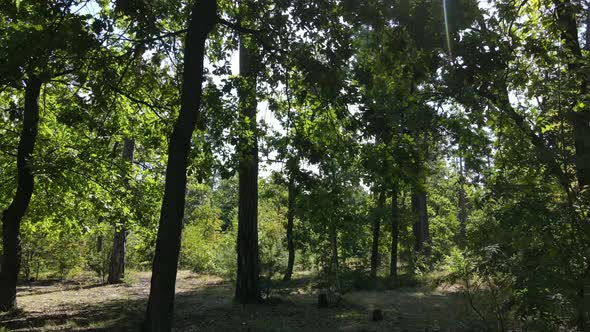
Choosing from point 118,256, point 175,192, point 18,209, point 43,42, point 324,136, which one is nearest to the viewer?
point 43,42

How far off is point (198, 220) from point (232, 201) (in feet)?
77.9

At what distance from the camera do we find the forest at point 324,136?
16.7 ft

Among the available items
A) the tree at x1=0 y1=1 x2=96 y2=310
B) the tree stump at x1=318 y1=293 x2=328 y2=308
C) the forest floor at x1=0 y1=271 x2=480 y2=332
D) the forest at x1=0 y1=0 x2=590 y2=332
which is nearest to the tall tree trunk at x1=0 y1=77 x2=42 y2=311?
the forest at x1=0 y1=0 x2=590 y2=332

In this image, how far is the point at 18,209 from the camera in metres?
9.63

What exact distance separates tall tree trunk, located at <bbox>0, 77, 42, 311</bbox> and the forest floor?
64 cm

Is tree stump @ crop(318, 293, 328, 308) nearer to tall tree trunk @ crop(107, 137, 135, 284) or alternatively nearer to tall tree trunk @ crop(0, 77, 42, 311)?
tall tree trunk @ crop(0, 77, 42, 311)

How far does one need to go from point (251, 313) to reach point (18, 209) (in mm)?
5497

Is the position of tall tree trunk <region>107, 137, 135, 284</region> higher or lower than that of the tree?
lower

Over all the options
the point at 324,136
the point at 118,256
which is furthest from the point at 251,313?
the point at 118,256

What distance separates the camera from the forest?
5.10 m

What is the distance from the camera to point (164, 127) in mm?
8820

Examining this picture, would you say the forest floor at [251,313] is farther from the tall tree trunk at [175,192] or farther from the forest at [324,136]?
the tall tree trunk at [175,192]

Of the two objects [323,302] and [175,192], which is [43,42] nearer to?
[175,192]

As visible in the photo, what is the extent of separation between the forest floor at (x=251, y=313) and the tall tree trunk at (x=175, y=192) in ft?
10.2
